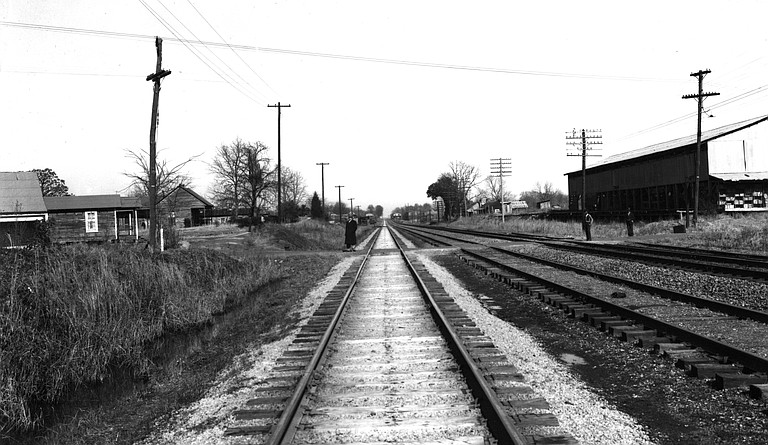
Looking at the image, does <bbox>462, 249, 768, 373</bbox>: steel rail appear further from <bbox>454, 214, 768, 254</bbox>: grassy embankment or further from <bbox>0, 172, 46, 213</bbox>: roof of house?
<bbox>0, 172, 46, 213</bbox>: roof of house

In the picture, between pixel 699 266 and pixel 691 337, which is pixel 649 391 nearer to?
pixel 691 337

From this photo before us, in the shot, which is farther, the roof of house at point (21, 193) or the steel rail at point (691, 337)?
the roof of house at point (21, 193)

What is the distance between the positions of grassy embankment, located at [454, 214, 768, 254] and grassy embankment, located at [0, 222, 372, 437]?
2165 centimetres

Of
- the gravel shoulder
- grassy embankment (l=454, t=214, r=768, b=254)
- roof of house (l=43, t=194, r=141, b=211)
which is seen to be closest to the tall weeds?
the gravel shoulder

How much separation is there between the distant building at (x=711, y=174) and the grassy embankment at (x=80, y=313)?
113 feet

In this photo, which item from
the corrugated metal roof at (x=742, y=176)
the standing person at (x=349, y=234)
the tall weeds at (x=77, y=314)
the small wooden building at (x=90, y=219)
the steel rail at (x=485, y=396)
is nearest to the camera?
the steel rail at (x=485, y=396)

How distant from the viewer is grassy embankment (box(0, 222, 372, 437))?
7.54m

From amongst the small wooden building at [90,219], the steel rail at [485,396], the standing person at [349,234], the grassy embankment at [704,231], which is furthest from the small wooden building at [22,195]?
the grassy embankment at [704,231]

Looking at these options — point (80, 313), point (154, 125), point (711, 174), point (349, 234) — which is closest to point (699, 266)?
point (80, 313)

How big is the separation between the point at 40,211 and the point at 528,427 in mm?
40132

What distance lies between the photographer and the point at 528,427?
4.32 metres

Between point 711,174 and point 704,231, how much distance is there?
12.4m

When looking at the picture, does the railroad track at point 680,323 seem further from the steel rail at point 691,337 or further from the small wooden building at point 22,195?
the small wooden building at point 22,195

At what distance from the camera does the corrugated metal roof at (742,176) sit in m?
41.2
